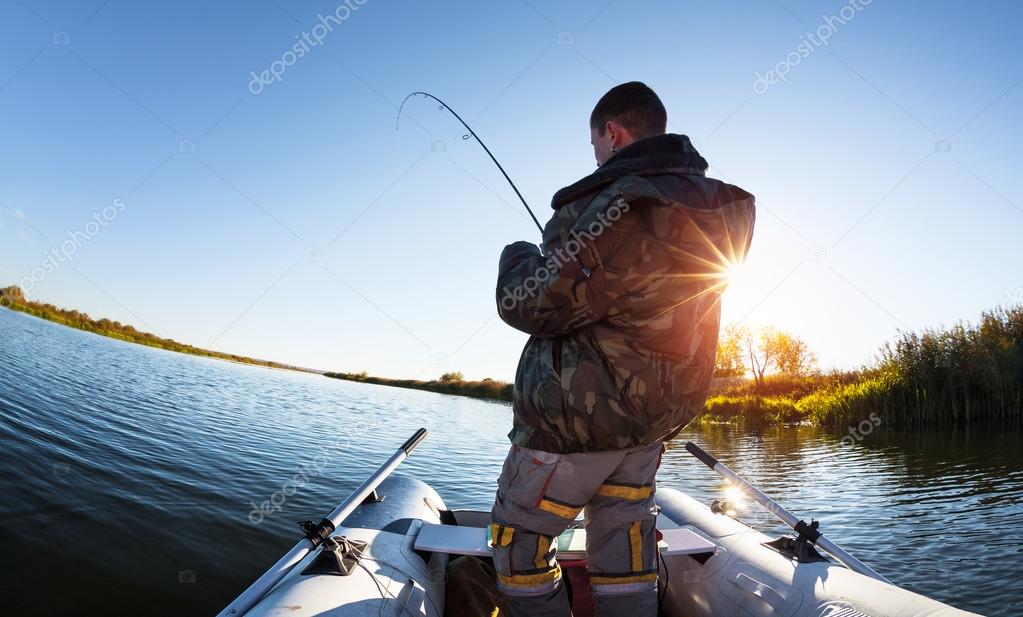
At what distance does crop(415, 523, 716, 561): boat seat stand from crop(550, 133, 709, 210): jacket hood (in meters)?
2.04

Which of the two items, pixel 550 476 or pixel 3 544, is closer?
pixel 550 476

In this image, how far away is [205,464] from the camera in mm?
7273

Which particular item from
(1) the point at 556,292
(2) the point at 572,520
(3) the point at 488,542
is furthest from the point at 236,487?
(1) the point at 556,292

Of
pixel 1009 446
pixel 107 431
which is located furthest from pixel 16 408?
pixel 1009 446

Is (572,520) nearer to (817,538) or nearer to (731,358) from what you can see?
(817,538)

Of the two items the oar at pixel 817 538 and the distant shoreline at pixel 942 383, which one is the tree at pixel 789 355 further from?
the oar at pixel 817 538

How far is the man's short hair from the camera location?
2074 millimetres

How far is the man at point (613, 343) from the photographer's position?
5.96ft

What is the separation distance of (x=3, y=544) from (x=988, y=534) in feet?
30.8

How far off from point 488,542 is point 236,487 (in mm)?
4713

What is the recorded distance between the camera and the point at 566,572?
338cm

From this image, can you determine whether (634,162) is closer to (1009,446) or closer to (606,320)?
(606,320)

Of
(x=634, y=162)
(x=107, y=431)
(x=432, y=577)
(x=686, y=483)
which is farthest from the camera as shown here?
(x=686, y=483)

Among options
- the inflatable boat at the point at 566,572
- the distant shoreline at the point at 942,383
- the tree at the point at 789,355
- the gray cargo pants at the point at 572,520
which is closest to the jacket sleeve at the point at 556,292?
the gray cargo pants at the point at 572,520
